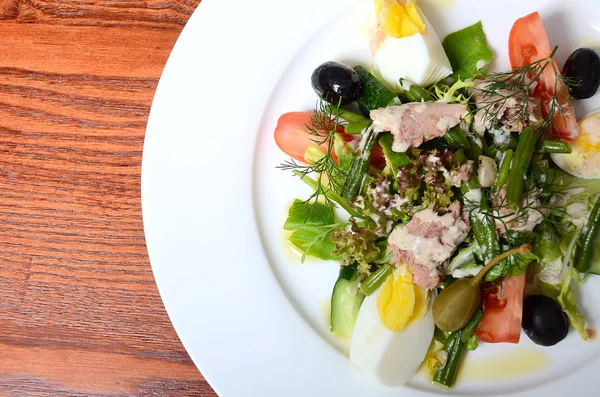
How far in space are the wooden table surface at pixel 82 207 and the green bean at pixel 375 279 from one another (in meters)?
1.03

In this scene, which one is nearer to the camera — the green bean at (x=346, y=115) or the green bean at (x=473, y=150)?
the green bean at (x=473, y=150)

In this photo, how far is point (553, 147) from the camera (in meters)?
2.23

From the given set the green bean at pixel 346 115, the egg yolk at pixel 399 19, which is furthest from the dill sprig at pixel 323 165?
the egg yolk at pixel 399 19

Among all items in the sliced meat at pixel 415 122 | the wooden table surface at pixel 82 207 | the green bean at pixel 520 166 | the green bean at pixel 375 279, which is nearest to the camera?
the green bean at pixel 520 166

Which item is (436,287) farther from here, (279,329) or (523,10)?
(523,10)

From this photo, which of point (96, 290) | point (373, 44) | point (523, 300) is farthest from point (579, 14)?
point (96, 290)

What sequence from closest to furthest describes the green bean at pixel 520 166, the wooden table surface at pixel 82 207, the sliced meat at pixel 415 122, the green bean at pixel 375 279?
the green bean at pixel 520 166 < the sliced meat at pixel 415 122 < the green bean at pixel 375 279 < the wooden table surface at pixel 82 207

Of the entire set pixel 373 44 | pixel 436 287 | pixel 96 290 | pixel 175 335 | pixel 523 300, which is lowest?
pixel 523 300

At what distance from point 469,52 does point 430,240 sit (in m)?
0.98

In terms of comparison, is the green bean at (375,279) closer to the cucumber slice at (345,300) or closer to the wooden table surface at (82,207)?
the cucumber slice at (345,300)

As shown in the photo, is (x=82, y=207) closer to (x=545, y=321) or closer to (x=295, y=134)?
(x=295, y=134)

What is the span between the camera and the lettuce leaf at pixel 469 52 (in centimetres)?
242

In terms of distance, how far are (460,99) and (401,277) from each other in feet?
2.94

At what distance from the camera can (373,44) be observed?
2.44 metres
